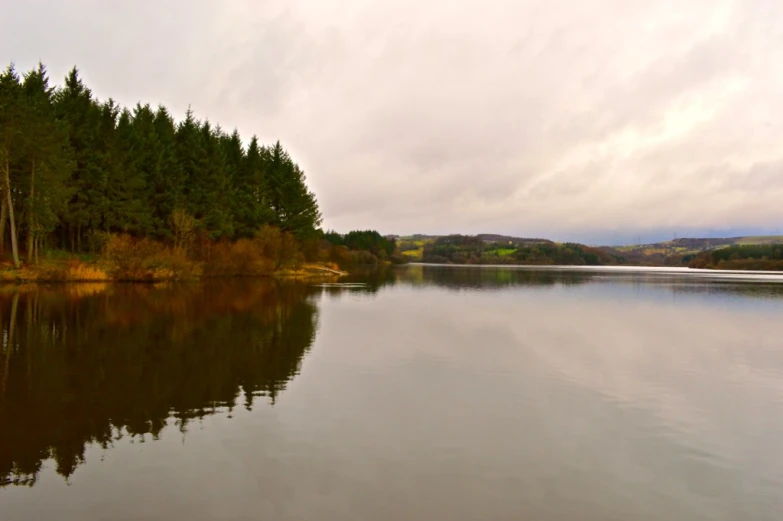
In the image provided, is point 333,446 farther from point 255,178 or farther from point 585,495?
point 255,178

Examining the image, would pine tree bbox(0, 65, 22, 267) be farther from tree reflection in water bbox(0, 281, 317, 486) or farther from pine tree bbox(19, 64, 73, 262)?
tree reflection in water bbox(0, 281, 317, 486)

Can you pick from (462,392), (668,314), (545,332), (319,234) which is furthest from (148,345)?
(319,234)

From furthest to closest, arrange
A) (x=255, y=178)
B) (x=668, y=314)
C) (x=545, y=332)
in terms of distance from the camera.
A: (x=255, y=178) < (x=668, y=314) < (x=545, y=332)

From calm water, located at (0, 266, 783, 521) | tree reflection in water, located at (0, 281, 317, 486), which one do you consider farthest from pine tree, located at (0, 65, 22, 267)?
calm water, located at (0, 266, 783, 521)

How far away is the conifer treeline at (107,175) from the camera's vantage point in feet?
119

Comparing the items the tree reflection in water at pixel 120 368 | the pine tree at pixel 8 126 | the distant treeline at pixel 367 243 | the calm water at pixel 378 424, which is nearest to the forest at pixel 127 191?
the pine tree at pixel 8 126

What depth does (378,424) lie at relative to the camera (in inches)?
361

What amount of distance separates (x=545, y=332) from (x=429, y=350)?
22.9ft

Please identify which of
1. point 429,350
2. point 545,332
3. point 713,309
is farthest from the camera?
point 713,309

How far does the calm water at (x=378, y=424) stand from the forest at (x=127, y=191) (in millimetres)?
22160

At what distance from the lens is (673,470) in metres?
7.46

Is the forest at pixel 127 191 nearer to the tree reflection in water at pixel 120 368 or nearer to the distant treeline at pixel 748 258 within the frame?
the tree reflection in water at pixel 120 368

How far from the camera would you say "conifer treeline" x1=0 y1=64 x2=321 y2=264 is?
3612 centimetres

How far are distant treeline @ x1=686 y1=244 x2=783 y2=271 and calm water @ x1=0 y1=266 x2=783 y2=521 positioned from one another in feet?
463
